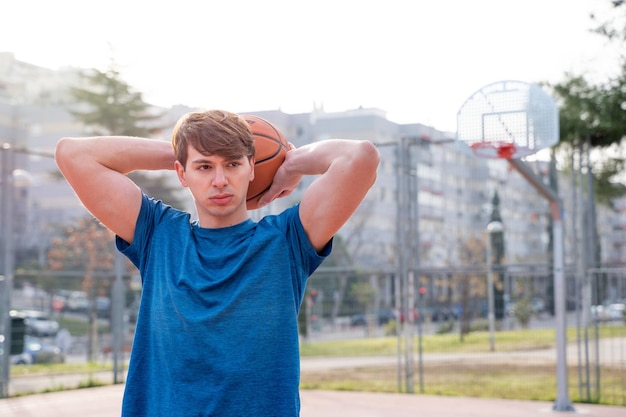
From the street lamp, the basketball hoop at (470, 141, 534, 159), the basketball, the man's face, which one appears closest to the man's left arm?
the man's face

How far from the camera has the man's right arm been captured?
7.98 feet

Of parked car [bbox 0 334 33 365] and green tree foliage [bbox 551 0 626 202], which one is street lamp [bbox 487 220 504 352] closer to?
green tree foliage [bbox 551 0 626 202]

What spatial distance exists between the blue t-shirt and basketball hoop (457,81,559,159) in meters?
6.12

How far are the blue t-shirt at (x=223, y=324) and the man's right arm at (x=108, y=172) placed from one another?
16cm

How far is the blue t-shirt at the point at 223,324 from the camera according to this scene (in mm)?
2172

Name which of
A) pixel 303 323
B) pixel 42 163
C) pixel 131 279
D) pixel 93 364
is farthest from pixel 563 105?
pixel 42 163

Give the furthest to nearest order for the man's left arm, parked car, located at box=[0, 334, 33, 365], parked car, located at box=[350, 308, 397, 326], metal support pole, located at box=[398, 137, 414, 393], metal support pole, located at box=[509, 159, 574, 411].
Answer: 1. parked car, located at box=[0, 334, 33, 365]
2. parked car, located at box=[350, 308, 397, 326]
3. metal support pole, located at box=[398, 137, 414, 393]
4. metal support pole, located at box=[509, 159, 574, 411]
5. the man's left arm

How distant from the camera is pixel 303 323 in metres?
13.5

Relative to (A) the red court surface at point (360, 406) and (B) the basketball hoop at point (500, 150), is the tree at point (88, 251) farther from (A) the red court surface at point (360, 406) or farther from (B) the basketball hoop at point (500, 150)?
(B) the basketball hoop at point (500, 150)

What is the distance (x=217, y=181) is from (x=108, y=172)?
0.40 metres

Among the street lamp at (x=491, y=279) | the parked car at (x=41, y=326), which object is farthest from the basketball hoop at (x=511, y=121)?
the parked car at (x=41, y=326)

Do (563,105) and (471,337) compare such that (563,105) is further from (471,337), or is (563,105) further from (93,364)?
(93,364)

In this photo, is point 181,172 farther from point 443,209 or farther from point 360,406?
point 443,209

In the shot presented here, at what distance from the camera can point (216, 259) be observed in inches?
89.7
